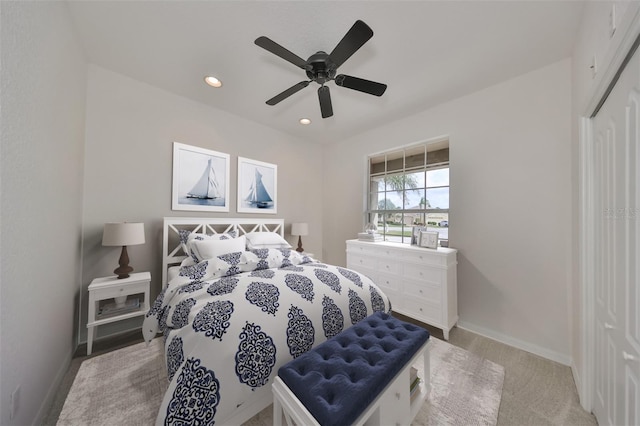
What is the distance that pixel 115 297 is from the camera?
2166mm

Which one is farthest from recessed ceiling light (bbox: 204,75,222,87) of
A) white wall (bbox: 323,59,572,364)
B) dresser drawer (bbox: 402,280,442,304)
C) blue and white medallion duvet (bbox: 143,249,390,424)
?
dresser drawer (bbox: 402,280,442,304)

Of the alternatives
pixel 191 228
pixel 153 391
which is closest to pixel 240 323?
pixel 153 391

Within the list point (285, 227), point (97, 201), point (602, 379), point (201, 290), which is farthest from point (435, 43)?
point (97, 201)

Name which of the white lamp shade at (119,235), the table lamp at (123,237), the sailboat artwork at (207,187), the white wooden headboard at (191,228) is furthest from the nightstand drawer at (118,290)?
the sailboat artwork at (207,187)

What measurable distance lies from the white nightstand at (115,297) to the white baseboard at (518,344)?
353 cm

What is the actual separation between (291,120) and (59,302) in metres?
3.14

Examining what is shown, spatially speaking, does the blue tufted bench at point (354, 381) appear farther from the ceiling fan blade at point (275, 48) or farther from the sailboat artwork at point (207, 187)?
the sailboat artwork at point (207, 187)

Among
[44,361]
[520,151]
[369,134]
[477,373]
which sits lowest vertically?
[477,373]

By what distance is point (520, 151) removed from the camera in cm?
230

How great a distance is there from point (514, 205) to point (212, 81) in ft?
11.6

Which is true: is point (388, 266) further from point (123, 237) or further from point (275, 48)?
point (123, 237)

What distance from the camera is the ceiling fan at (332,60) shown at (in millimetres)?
1445

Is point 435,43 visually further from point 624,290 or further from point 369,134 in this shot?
point 624,290

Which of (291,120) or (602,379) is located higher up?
(291,120)
